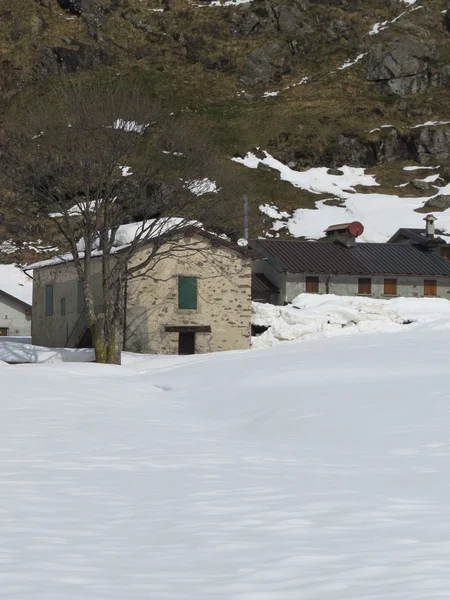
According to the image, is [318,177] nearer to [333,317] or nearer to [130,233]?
[333,317]

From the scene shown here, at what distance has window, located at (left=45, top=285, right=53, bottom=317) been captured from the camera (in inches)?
1594

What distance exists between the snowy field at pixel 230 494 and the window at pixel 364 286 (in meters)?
29.9

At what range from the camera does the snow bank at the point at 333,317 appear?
38.8 metres

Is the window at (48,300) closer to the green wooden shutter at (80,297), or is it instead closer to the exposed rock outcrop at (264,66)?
the green wooden shutter at (80,297)

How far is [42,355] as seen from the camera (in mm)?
34844

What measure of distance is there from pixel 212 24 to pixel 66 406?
109 m

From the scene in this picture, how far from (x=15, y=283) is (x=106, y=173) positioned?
119 feet

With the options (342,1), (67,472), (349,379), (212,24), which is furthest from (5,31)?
(67,472)

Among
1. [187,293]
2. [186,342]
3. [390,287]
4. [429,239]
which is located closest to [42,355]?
[186,342]

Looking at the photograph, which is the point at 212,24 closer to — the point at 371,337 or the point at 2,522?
the point at 371,337

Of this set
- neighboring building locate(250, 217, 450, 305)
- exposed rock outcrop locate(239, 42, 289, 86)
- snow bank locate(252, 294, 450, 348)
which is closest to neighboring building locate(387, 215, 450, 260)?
neighboring building locate(250, 217, 450, 305)

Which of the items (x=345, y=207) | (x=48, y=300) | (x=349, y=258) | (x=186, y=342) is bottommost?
(x=186, y=342)

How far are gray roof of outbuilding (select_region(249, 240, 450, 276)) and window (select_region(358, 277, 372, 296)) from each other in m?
0.47

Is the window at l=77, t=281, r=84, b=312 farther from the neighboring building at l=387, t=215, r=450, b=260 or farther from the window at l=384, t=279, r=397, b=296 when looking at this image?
the neighboring building at l=387, t=215, r=450, b=260
